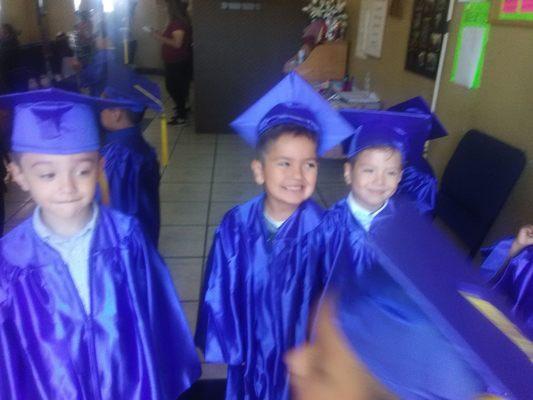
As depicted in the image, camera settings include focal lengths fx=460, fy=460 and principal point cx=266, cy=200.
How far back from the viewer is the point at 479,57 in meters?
2.14

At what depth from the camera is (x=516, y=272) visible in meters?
1.28

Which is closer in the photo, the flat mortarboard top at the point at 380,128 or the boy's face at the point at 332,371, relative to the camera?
the boy's face at the point at 332,371

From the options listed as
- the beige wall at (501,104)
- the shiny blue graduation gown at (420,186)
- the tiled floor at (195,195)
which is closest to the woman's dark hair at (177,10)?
the tiled floor at (195,195)

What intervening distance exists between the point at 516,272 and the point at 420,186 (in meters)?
0.65

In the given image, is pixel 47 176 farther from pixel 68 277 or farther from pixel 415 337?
pixel 415 337

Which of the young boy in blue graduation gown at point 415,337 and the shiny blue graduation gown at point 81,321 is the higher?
the young boy in blue graduation gown at point 415,337

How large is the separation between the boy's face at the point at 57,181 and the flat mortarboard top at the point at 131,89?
899mm

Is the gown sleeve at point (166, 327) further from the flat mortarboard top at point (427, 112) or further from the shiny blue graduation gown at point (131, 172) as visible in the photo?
the flat mortarboard top at point (427, 112)

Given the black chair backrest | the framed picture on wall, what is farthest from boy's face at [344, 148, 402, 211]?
the framed picture on wall

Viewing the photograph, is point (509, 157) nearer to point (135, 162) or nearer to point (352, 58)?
point (135, 162)

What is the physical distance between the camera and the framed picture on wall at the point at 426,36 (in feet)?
8.37

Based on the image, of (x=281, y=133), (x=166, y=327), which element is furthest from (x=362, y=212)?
(x=166, y=327)

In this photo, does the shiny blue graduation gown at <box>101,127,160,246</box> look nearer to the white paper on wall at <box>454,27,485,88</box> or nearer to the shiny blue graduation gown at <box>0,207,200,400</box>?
the shiny blue graduation gown at <box>0,207,200,400</box>

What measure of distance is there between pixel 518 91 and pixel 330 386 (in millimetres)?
1704
